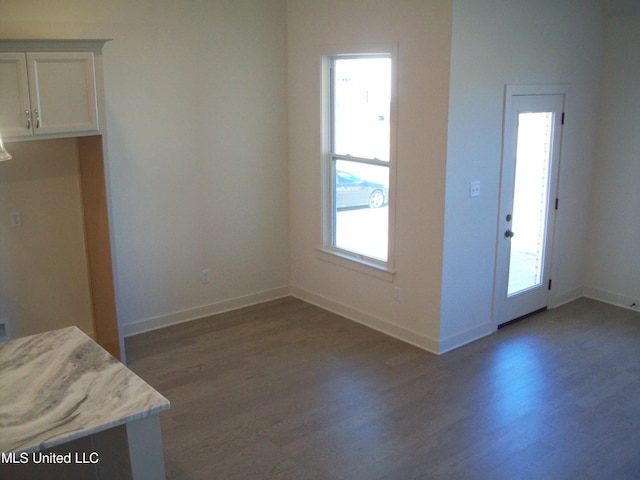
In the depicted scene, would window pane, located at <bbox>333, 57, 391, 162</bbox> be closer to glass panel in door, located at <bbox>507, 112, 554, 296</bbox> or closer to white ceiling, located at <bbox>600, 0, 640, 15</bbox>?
glass panel in door, located at <bbox>507, 112, 554, 296</bbox>

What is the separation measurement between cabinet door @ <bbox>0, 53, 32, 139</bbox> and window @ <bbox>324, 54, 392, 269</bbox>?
2512mm

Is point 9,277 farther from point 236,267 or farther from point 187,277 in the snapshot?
point 236,267

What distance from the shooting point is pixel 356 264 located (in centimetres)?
541

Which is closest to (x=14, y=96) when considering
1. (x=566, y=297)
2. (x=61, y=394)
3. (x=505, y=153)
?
(x=61, y=394)

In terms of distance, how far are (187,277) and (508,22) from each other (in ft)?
11.1

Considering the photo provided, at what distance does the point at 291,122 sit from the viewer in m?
5.86

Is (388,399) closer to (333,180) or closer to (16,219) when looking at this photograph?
(333,180)

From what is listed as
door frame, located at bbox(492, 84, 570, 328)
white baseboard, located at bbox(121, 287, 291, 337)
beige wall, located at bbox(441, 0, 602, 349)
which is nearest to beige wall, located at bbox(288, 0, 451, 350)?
beige wall, located at bbox(441, 0, 602, 349)

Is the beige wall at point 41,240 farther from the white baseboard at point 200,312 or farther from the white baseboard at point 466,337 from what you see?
the white baseboard at point 466,337

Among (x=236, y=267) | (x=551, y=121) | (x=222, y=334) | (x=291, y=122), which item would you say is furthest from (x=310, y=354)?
(x=551, y=121)

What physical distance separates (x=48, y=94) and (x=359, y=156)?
2.48 metres

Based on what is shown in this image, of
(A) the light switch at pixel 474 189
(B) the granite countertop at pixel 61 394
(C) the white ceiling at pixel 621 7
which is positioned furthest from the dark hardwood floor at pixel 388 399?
(C) the white ceiling at pixel 621 7

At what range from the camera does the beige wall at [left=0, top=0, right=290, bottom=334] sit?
4828 mm

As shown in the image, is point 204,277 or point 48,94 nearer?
point 48,94
